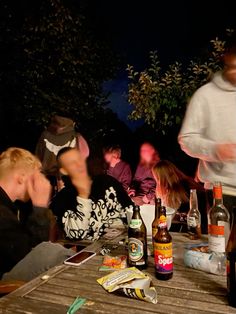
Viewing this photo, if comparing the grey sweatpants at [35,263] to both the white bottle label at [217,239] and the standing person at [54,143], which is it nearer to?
the white bottle label at [217,239]

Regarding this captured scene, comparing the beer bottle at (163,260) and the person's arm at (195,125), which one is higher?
the person's arm at (195,125)

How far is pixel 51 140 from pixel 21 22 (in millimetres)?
2276

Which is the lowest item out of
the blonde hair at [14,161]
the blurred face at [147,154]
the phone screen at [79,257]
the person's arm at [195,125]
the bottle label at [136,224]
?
the blurred face at [147,154]

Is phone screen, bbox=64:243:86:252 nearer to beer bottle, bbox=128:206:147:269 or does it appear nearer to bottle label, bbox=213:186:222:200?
beer bottle, bbox=128:206:147:269

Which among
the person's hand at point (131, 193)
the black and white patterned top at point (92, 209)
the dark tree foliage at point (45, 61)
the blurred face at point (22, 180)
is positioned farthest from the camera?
the dark tree foliage at point (45, 61)

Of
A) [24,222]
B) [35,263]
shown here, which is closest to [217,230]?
[35,263]

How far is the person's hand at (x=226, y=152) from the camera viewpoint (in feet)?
6.08

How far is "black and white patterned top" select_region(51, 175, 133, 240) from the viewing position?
2412 millimetres

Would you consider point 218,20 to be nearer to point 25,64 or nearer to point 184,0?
point 184,0

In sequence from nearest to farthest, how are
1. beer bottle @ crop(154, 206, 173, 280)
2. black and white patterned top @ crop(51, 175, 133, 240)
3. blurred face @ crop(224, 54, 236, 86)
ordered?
beer bottle @ crop(154, 206, 173, 280) < blurred face @ crop(224, 54, 236, 86) < black and white patterned top @ crop(51, 175, 133, 240)

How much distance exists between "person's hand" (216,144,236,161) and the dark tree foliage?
4507mm

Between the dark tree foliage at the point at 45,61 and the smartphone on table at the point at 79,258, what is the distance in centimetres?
451

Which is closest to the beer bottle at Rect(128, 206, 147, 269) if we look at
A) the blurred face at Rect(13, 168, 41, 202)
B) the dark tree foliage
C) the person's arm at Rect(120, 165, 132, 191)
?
the blurred face at Rect(13, 168, 41, 202)

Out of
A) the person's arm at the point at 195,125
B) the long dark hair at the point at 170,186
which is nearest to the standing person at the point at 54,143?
the long dark hair at the point at 170,186
